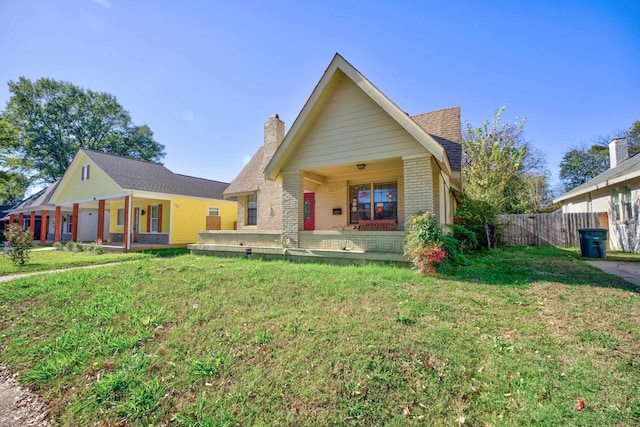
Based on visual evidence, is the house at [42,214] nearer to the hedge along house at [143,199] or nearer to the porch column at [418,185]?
the hedge along house at [143,199]

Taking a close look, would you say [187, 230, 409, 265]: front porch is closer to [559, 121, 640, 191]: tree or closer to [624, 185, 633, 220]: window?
[624, 185, 633, 220]: window

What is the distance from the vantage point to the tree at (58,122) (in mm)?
32344

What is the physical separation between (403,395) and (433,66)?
1306 centimetres

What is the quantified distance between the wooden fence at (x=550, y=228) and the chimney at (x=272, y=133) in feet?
41.4

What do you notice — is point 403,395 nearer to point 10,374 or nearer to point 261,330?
point 261,330

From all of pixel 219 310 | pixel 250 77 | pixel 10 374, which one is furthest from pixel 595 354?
pixel 250 77

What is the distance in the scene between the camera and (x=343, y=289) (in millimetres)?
5746

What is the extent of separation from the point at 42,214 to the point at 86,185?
9.72m

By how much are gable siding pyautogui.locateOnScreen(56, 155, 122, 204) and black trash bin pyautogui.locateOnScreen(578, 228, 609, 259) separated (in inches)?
911

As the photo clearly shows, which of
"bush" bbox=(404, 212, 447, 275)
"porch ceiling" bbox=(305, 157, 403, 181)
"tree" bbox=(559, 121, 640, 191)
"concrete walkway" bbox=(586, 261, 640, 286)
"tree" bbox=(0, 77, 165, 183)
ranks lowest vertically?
"concrete walkway" bbox=(586, 261, 640, 286)

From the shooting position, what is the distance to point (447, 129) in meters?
11.1

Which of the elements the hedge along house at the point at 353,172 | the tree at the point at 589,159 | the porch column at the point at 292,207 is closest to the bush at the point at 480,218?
the hedge along house at the point at 353,172

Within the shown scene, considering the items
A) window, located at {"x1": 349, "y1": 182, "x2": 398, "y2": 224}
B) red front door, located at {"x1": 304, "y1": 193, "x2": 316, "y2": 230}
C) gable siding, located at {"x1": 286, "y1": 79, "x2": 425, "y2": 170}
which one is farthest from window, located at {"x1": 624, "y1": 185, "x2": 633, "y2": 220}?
red front door, located at {"x1": 304, "y1": 193, "x2": 316, "y2": 230}

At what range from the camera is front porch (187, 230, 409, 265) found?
26.6 feet
